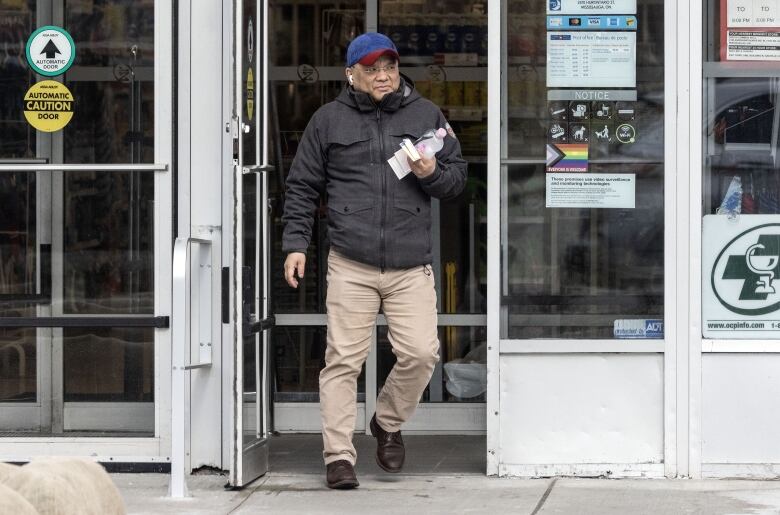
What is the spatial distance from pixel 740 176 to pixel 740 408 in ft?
3.35

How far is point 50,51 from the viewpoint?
6820mm

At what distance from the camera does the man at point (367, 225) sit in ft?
20.9

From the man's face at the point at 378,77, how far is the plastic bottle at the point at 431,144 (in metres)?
0.27

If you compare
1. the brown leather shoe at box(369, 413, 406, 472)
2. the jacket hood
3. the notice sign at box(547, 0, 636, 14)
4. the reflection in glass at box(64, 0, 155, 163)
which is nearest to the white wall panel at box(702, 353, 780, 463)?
the brown leather shoe at box(369, 413, 406, 472)

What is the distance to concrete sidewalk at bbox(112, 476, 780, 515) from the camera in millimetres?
6008

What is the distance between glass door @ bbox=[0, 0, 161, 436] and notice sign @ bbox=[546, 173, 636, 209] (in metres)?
1.80

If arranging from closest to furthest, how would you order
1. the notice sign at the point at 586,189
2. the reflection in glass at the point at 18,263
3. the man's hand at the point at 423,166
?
the man's hand at the point at 423,166
the notice sign at the point at 586,189
the reflection in glass at the point at 18,263

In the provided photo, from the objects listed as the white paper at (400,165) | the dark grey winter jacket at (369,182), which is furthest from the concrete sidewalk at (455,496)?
the white paper at (400,165)

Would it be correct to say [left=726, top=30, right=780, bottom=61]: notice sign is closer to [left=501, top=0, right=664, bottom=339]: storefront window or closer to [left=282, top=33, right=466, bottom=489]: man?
[left=501, top=0, right=664, bottom=339]: storefront window

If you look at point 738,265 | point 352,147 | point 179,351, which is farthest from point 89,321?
point 738,265

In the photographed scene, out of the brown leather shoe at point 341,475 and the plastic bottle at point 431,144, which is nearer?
the plastic bottle at point 431,144

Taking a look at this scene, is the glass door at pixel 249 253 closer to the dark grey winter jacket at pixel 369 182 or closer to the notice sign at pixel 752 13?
the dark grey winter jacket at pixel 369 182

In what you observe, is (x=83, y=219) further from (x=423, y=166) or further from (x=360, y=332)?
(x=423, y=166)

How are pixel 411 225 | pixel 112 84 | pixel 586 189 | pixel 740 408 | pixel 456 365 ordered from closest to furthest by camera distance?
1. pixel 411 225
2. pixel 740 408
3. pixel 586 189
4. pixel 112 84
5. pixel 456 365
